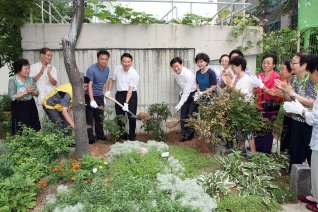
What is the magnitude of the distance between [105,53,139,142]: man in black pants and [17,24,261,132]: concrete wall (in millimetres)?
611

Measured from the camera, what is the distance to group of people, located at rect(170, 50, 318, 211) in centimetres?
330

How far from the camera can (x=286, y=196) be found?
357 cm

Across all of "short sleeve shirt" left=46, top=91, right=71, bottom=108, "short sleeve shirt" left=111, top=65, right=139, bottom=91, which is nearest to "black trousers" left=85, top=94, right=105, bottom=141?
"short sleeve shirt" left=111, top=65, right=139, bottom=91

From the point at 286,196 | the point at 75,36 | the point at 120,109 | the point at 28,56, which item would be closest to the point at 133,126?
the point at 120,109

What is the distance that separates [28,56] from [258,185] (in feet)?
16.5

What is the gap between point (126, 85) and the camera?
5309mm

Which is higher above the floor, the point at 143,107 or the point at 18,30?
the point at 18,30

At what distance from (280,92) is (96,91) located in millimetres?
3245

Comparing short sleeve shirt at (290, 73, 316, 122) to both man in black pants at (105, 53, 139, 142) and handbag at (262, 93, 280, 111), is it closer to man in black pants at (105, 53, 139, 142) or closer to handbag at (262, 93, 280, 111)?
handbag at (262, 93, 280, 111)

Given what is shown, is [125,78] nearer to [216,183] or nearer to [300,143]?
[216,183]

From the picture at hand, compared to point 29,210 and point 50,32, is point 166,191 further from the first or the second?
point 50,32

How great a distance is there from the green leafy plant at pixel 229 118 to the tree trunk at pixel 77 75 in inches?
68.2

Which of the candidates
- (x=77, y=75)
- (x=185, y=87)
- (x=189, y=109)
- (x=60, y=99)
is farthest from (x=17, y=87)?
(x=189, y=109)

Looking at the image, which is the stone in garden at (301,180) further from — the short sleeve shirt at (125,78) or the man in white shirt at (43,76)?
the man in white shirt at (43,76)
